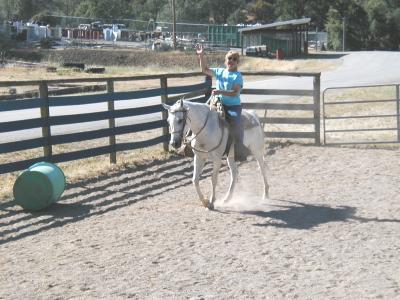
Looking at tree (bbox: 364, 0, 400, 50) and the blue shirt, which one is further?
tree (bbox: 364, 0, 400, 50)

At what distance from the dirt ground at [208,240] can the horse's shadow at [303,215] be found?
0.01m

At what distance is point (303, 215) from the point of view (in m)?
8.52

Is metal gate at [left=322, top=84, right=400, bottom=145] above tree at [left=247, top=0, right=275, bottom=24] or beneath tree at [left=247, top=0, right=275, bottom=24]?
beneath

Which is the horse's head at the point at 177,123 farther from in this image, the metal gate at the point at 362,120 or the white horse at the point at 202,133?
the metal gate at the point at 362,120

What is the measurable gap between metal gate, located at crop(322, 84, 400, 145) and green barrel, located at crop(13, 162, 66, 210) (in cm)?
714

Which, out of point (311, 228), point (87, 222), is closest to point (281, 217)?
point (311, 228)

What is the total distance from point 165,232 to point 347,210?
2.54m

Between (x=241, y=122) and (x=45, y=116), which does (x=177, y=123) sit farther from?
(x=45, y=116)

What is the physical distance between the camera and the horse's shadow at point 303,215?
809cm

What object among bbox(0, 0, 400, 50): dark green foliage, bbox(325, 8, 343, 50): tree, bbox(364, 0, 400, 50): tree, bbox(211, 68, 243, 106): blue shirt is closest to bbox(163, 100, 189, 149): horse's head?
bbox(211, 68, 243, 106): blue shirt

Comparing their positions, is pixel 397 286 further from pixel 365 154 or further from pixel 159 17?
Answer: pixel 159 17

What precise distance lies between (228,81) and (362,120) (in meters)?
10.3

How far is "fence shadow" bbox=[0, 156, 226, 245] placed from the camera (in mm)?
8234

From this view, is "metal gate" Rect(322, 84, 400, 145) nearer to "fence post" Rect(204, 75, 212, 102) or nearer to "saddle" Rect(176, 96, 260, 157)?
"fence post" Rect(204, 75, 212, 102)
